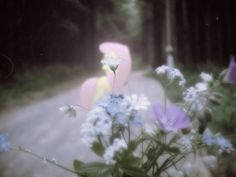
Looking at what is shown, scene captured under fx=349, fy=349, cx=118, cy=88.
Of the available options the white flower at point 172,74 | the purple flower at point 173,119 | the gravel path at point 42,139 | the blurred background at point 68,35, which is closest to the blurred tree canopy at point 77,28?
the blurred background at point 68,35

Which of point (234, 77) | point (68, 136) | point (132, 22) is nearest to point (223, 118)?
point (132, 22)

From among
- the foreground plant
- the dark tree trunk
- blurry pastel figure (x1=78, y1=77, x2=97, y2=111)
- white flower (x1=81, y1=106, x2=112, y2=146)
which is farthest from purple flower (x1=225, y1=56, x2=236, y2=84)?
the dark tree trunk

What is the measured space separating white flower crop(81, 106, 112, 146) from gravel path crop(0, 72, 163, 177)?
0.34 metres

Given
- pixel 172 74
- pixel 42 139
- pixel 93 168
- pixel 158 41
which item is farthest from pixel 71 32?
pixel 158 41

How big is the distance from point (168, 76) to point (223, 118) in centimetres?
69

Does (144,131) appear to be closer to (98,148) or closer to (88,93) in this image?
(98,148)

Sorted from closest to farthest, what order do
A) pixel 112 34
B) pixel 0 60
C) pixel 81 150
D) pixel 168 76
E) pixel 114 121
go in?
pixel 114 121
pixel 168 76
pixel 0 60
pixel 81 150
pixel 112 34

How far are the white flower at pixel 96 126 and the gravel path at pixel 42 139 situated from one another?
1.13ft

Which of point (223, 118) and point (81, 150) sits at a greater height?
point (223, 118)

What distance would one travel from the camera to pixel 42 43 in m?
1.12

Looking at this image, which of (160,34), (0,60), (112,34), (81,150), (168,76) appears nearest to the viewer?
(168,76)

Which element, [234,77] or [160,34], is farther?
[160,34]

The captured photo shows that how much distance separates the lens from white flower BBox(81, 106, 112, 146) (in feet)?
2.08

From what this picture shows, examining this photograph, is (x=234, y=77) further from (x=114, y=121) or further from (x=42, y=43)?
(x=42, y=43)
